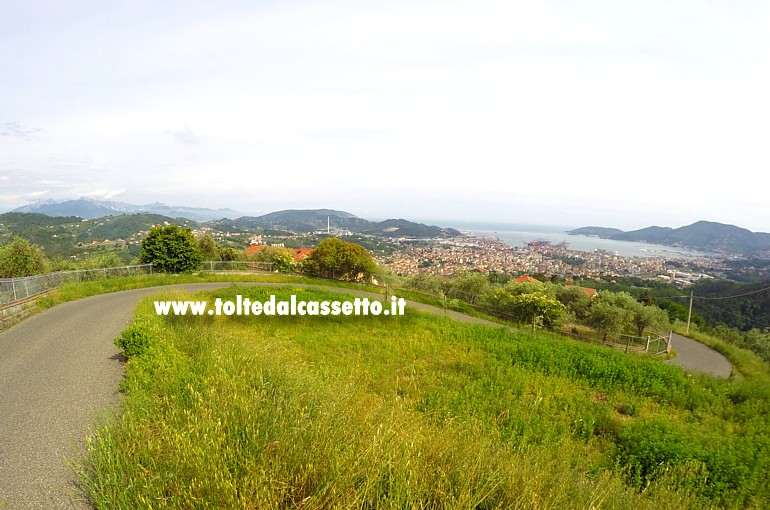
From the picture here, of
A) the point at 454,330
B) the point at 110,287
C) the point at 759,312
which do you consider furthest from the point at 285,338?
the point at 759,312

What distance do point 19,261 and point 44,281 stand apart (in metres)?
23.1

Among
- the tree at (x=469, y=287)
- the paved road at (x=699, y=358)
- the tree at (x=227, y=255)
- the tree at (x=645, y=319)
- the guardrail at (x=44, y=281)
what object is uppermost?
the guardrail at (x=44, y=281)

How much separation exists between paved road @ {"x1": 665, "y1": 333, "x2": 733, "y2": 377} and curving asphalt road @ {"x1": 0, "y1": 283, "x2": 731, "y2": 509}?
67.4ft

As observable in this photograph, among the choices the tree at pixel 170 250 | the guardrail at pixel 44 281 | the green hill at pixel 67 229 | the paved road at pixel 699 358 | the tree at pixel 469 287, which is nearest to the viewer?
the guardrail at pixel 44 281

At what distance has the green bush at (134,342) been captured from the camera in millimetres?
7281

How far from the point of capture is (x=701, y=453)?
5758mm

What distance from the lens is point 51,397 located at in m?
5.63

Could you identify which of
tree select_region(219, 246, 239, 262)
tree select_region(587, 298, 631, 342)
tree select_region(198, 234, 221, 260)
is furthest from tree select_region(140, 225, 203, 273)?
tree select_region(587, 298, 631, 342)

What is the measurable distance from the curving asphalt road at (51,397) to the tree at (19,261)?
89.4 ft

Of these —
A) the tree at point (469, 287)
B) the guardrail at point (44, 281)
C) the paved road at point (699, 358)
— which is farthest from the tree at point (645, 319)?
the guardrail at point (44, 281)

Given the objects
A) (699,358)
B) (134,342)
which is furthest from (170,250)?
(699,358)

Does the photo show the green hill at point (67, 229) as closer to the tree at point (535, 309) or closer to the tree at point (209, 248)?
the tree at point (209, 248)

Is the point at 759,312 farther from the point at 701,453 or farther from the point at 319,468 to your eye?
the point at 319,468

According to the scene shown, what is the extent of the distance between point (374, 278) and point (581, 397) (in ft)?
73.0
